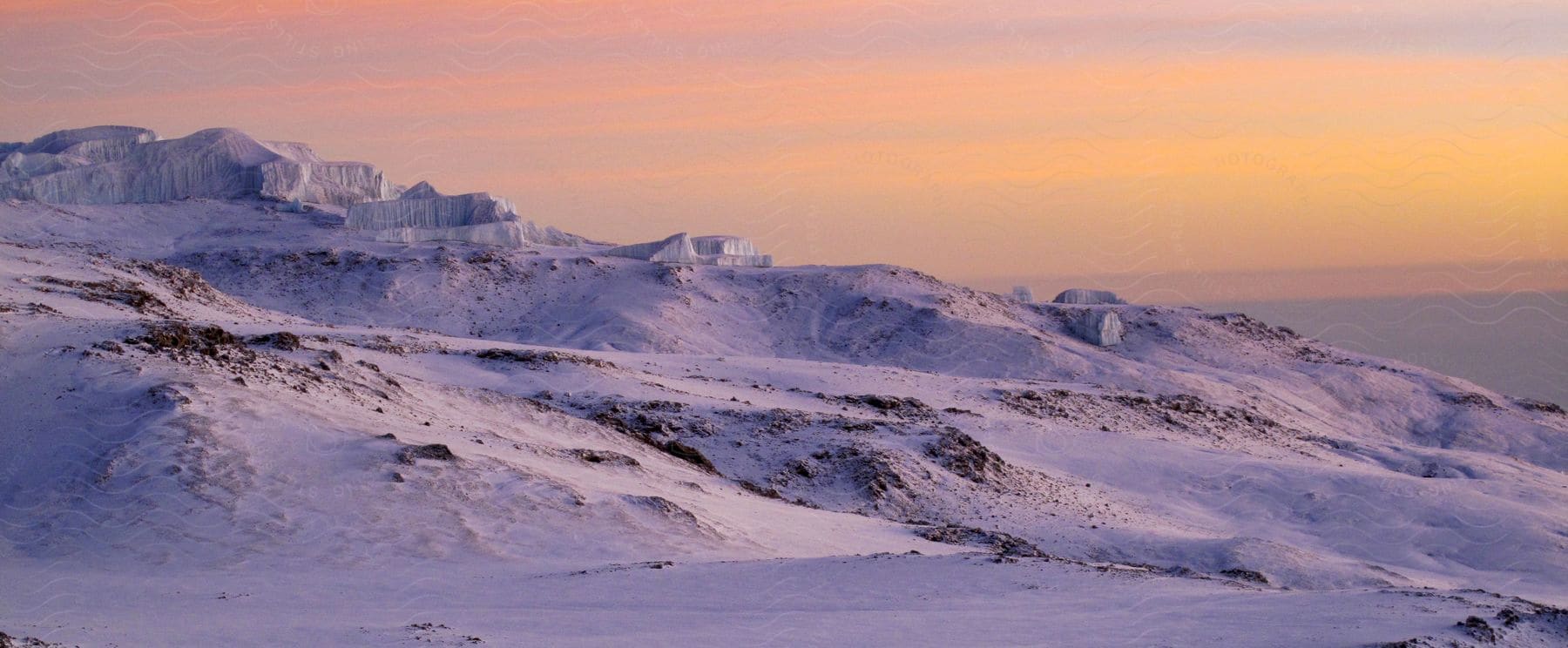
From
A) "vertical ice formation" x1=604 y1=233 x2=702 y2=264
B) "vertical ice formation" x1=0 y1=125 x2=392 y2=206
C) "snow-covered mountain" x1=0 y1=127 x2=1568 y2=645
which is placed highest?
"vertical ice formation" x1=0 y1=125 x2=392 y2=206

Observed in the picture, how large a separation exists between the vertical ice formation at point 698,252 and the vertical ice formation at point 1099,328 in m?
18.3

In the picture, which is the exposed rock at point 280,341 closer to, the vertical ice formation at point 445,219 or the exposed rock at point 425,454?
the exposed rock at point 425,454

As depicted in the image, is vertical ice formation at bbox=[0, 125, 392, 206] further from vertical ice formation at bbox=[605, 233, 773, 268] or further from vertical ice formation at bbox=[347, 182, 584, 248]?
vertical ice formation at bbox=[605, 233, 773, 268]

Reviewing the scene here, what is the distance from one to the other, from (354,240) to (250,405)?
165 ft

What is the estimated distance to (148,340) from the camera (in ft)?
92.2

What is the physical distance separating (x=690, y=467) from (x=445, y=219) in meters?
Answer: 50.6

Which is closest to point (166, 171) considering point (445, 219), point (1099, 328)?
point (445, 219)

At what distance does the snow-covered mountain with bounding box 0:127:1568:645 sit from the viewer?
18906 mm

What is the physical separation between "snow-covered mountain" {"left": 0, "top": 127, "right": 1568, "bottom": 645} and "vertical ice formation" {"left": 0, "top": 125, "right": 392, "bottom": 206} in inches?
285

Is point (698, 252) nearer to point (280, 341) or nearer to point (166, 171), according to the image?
point (166, 171)

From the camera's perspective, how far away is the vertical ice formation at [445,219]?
77.6 m

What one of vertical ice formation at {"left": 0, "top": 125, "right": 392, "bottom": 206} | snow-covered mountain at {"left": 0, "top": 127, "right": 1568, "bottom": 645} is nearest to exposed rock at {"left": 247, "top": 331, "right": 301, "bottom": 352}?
snow-covered mountain at {"left": 0, "top": 127, "right": 1568, "bottom": 645}

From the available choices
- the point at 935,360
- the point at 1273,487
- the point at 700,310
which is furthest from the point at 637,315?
the point at 1273,487

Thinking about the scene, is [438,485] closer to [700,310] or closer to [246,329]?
[246,329]
